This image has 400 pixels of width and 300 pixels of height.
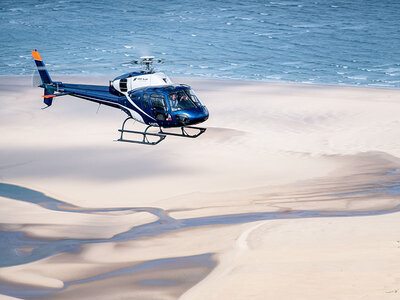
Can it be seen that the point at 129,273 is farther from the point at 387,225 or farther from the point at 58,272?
the point at 387,225

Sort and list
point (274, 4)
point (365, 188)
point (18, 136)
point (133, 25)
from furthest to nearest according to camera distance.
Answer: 1. point (274, 4)
2. point (133, 25)
3. point (18, 136)
4. point (365, 188)

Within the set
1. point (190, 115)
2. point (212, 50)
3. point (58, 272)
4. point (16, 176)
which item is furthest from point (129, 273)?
point (212, 50)

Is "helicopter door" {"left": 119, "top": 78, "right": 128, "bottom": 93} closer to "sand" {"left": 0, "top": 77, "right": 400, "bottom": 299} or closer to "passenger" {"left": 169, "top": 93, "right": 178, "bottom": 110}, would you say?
"passenger" {"left": 169, "top": 93, "right": 178, "bottom": 110}

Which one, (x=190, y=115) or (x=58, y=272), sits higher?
(x=190, y=115)

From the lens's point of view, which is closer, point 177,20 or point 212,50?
point 212,50

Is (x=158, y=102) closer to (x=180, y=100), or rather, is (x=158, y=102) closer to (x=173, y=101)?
(x=173, y=101)

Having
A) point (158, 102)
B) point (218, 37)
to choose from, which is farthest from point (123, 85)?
point (218, 37)
